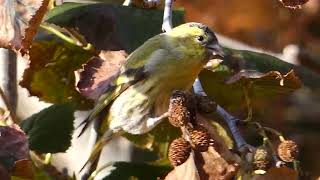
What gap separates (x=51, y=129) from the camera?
7.23 feet

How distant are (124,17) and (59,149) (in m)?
0.27

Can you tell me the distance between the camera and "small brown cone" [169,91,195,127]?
5.75 feet

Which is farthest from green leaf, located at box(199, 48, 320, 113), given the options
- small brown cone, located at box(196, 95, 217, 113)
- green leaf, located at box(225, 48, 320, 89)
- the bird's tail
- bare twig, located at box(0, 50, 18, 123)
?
bare twig, located at box(0, 50, 18, 123)

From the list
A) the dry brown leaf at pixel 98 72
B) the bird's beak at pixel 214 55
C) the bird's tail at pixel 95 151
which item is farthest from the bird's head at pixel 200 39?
the bird's tail at pixel 95 151

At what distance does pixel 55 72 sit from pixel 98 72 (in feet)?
0.82

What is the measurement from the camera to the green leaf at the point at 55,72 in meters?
2.27

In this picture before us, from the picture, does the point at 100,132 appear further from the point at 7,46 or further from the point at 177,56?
the point at 7,46

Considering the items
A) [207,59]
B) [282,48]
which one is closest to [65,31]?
[207,59]

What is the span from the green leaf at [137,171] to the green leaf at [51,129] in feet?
0.35

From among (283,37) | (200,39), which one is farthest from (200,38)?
(283,37)

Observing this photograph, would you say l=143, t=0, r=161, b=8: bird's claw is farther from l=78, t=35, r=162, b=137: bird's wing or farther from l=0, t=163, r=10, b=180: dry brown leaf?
l=0, t=163, r=10, b=180: dry brown leaf

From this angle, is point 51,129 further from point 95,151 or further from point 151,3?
point 151,3

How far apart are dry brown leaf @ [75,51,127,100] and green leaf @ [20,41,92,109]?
0.15m

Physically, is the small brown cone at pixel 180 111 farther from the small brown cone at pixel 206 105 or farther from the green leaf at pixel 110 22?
the green leaf at pixel 110 22
